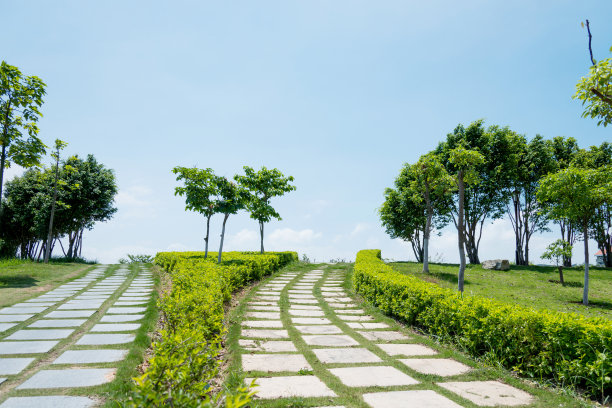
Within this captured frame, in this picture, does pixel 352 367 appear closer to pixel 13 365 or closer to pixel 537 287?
pixel 13 365

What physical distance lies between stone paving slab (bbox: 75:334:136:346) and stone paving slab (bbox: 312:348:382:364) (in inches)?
117

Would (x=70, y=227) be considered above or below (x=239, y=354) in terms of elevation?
above

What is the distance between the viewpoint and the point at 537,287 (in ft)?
48.4

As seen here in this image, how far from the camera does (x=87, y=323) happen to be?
6.33 m

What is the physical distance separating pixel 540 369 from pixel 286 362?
3257 millimetres

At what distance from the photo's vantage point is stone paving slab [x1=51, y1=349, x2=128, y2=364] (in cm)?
438

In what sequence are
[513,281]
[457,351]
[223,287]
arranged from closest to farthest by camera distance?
1. [457,351]
2. [223,287]
3. [513,281]

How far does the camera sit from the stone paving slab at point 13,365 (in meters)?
4.07

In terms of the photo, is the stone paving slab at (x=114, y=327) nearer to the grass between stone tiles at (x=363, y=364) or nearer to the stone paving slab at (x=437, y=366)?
the grass between stone tiles at (x=363, y=364)

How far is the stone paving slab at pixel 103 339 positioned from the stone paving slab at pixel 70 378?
3.50 ft

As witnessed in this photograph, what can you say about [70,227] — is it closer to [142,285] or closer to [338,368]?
[142,285]

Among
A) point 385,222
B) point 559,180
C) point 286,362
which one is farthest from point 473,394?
point 385,222

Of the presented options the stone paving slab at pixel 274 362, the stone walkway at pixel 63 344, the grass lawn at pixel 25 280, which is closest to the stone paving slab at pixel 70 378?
the stone walkway at pixel 63 344

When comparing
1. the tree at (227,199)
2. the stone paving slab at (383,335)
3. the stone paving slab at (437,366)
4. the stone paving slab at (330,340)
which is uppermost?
the tree at (227,199)
